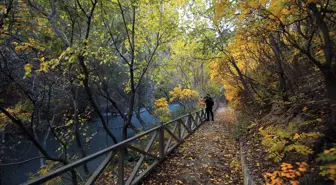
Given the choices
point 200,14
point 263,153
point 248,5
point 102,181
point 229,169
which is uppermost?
point 200,14

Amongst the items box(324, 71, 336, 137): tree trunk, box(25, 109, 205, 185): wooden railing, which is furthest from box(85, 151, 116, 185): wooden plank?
box(324, 71, 336, 137): tree trunk

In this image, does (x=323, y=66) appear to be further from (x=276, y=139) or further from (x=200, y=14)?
(x=200, y=14)

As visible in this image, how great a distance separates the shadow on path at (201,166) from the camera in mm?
4957

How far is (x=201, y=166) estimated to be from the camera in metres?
5.79

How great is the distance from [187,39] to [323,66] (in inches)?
261

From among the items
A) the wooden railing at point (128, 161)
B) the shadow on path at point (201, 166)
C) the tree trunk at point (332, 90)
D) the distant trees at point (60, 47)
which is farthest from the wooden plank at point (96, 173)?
the tree trunk at point (332, 90)

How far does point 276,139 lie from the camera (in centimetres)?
441

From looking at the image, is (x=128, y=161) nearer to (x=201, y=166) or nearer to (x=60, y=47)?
(x=201, y=166)

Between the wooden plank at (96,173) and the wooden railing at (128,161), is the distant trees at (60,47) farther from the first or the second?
the wooden plank at (96,173)

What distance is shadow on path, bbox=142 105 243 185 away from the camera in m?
4.96

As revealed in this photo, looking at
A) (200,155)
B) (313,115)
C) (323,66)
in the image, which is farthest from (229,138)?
(323,66)

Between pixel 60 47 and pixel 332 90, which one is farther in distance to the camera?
pixel 60 47

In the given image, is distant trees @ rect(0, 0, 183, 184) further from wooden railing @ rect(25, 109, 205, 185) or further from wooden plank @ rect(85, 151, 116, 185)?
wooden plank @ rect(85, 151, 116, 185)

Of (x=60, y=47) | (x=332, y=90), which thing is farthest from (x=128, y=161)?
(x=332, y=90)
